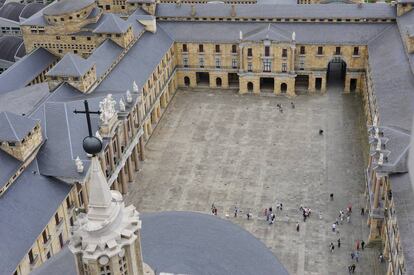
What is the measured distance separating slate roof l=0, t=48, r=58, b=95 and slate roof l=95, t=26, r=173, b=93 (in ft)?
56.1

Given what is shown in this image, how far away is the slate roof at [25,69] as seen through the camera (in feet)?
315

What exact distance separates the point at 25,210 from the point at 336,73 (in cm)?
7028

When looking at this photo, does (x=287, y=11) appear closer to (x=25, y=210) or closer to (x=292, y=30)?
(x=292, y=30)

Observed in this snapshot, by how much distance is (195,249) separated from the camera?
1473 inches

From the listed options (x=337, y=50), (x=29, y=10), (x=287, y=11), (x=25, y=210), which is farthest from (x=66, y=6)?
(x=25, y=210)

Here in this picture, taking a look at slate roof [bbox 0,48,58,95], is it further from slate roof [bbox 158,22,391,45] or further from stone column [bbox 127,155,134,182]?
stone column [bbox 127,155,134,182]

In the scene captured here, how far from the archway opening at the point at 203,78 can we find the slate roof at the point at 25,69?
26220 mm

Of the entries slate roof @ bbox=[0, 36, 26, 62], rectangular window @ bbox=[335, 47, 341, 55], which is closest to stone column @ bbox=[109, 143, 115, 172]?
rectangular window @ bbox=[335, 47, 341, 55]

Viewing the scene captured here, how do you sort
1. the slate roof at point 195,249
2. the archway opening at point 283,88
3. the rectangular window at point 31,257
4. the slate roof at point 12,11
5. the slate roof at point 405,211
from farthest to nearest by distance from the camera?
the slate roof at point 12,11 < the archway opening at point 283,88 < the rectangular window at point 31,257 < the slate roof at point 405,211 < the slate roof at point 195,249

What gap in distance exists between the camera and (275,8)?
107125mm

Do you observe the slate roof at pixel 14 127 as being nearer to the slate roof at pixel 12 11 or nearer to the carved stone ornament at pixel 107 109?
the carved stone ornament at pixel 107 109

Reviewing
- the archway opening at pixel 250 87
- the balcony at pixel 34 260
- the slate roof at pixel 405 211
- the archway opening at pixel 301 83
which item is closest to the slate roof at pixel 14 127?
the balcony at pixel 34 260

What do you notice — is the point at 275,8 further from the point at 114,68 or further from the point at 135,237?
the point at 135,237

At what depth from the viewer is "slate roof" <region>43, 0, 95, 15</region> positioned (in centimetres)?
10488
